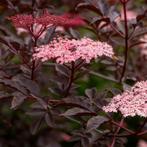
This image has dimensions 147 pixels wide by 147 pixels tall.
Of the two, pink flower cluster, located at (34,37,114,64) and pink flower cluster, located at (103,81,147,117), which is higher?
pink flower cluster, located at (34,37,114,64)

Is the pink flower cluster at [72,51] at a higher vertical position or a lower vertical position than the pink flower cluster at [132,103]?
higher

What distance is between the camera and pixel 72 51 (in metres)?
1.71

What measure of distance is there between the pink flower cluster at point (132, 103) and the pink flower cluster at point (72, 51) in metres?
0.16

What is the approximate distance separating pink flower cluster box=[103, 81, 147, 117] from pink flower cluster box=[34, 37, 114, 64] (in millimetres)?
157

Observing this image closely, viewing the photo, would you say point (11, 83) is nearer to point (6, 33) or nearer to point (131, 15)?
point (6, 33)

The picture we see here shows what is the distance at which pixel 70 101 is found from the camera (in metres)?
1.72

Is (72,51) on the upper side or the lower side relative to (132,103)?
upper

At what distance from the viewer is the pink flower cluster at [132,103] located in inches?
61.9

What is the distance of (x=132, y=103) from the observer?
1.61 m

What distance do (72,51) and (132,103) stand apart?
10.5 inches

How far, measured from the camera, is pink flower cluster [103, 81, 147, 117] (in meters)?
1.57

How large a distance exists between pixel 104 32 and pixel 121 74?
9.3 inches

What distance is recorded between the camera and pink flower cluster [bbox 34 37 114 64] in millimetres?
1661

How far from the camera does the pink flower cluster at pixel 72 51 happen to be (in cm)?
166
